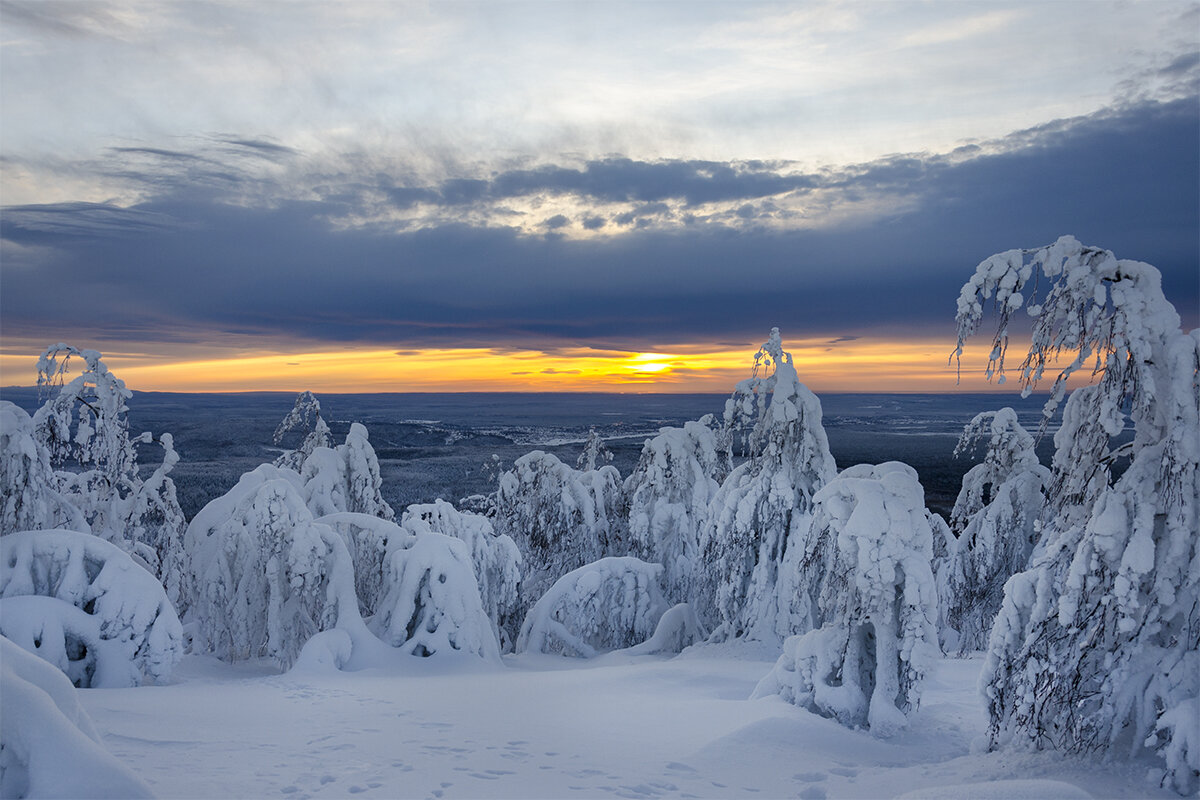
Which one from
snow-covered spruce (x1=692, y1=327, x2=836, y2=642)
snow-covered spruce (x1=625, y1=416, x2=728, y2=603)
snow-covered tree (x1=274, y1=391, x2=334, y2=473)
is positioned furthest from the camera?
snow-covered tree (x1=274, y1=391, x2=334, y2=473)

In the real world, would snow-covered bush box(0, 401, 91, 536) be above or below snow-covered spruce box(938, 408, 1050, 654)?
above

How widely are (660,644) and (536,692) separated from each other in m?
7.90

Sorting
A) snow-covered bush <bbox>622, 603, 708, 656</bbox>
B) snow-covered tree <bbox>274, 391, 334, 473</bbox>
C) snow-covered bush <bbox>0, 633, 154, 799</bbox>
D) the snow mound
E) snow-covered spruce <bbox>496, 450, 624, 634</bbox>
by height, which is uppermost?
snow-covered tree <bbox>274, 391, 334, 473</bbox>

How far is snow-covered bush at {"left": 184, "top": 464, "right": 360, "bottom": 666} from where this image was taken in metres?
13.9

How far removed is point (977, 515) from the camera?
21312 millimetres

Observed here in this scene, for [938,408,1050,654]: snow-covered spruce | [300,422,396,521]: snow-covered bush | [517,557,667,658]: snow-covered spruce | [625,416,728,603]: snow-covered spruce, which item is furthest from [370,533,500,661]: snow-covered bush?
[938,408,1050,654]: snow-covered spruce

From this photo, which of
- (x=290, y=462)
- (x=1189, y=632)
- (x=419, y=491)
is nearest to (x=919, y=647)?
(x=1189, y=632)

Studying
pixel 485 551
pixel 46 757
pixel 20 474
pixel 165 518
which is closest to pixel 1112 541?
pixel 46 757

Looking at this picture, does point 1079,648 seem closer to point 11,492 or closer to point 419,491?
point 11,492

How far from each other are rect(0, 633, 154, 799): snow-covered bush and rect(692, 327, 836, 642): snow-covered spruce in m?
A: 13.0

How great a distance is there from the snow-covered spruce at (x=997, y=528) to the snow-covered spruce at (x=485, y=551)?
12.0 m

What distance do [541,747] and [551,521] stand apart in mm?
16859

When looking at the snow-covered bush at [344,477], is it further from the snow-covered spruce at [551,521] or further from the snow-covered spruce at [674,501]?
the snow-covered spruce at [674,501]

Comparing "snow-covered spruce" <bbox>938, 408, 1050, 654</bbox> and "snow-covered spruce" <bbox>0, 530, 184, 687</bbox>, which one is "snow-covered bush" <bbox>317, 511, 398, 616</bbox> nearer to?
"snow-covered spruce" <bbox>0, 530, 184, 687</bbox>
